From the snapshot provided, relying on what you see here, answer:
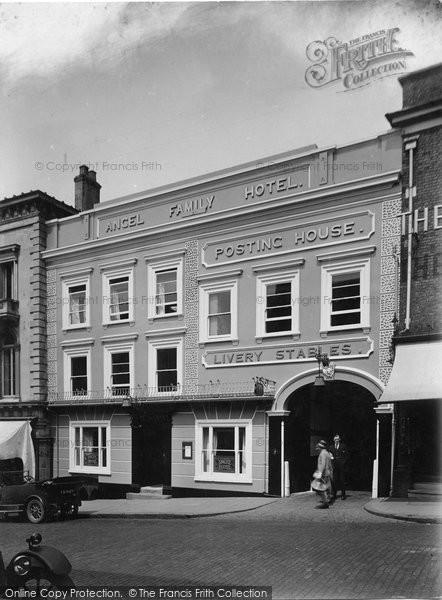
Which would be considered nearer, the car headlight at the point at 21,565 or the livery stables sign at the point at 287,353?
the car headlight at the point at 21,565

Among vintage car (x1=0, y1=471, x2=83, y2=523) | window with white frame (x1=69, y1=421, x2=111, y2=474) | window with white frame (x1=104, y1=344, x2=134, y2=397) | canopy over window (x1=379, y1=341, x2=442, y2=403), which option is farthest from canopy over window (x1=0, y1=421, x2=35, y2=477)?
canopy over window (x1=379, y1=341, x2=442, y2=403)

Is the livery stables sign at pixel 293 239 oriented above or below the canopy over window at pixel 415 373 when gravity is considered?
above

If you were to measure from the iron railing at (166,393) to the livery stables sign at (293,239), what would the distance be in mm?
3335

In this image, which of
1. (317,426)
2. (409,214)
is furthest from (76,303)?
(409,214)

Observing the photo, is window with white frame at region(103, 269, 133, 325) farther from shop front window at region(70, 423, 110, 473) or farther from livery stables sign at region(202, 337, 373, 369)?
shop front window at region(70, 423, 110, 473)

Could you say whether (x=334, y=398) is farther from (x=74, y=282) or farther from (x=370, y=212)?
(x=74, y=282)

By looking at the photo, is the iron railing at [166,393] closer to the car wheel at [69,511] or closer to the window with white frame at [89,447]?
the window with white frame at [89,447]

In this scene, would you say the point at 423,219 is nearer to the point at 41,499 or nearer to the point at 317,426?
the point at 317,426

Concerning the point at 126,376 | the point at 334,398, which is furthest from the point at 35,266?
the point at 334,398

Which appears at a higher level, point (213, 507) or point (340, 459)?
point (340, 459)

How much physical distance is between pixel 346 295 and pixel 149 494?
790 centimetres

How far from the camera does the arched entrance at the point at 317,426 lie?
14.2 m

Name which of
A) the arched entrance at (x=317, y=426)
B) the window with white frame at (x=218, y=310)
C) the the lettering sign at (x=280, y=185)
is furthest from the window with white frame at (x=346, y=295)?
the window with white frame at (x=218, y=310)

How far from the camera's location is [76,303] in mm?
17094
